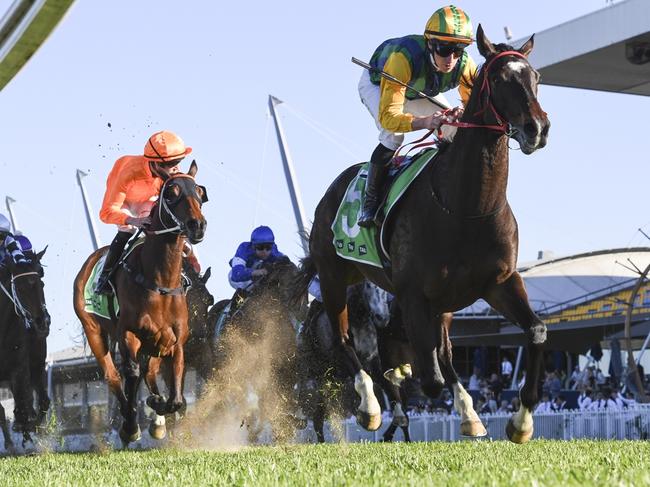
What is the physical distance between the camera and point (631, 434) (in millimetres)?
14172

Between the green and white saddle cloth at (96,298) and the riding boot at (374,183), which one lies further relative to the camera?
the green and white saddle cloth at (96,298)

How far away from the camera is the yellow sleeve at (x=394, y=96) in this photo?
25.4ft

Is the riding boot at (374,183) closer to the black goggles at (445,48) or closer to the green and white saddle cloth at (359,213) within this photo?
the green and white saddle cloth at (359,213)

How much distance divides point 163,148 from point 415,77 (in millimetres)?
3446

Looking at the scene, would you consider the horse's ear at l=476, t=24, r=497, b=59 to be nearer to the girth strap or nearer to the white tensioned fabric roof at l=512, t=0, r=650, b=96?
the girth strap

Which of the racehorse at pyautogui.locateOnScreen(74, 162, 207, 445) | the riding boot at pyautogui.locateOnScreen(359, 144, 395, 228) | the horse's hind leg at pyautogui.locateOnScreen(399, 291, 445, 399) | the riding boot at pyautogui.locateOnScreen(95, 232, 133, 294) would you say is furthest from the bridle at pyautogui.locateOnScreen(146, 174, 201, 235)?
the horse's hind leg at pyautogui.locateOnScreen(399, 291, 445, 399)

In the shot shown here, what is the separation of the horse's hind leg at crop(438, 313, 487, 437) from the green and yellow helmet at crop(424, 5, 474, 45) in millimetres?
1844

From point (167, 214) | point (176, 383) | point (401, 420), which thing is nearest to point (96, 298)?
point (176, 383)

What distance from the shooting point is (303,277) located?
10.4 m

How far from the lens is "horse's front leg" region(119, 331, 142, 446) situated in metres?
10.5

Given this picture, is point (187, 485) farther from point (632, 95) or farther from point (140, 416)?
point (632, 95)

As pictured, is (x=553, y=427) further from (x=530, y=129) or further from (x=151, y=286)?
(x=530, y=129)

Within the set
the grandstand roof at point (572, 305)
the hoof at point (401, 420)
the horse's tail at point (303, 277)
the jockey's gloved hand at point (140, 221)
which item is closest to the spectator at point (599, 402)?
the grandstand roof at point (572, 305)

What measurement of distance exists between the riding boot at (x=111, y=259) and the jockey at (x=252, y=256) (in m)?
3.29
